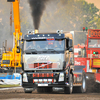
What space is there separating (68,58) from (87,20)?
6109 cm

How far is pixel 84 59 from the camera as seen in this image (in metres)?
23.3

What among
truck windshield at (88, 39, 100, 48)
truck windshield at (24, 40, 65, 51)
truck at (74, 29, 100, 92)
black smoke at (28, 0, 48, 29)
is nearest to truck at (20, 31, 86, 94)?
truck windshield at (24, 40, 65, 51)

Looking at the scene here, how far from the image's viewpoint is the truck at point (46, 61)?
588 inches

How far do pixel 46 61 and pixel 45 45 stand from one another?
2.56 feet

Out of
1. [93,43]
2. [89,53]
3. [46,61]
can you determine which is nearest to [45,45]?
[46,61]

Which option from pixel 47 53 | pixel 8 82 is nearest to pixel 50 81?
pixel 47 53

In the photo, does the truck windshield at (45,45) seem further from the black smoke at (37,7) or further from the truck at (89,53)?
the black smoke at (37,7)

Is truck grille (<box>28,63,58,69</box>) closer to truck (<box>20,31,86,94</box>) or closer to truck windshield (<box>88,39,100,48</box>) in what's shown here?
truck (<box>20,31,86,94</box>)

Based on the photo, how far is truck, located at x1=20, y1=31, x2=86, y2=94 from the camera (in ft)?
49.0

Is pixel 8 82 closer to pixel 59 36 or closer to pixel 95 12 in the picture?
pixel 59 36

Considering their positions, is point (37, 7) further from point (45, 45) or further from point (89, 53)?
point (45, 45)

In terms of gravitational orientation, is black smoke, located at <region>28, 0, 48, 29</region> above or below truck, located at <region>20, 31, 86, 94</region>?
above

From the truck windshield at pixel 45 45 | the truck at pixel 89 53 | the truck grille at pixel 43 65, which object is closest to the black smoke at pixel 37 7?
the truck at pixel 89 53

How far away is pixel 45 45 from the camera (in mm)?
15172
